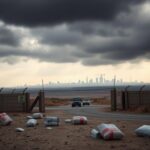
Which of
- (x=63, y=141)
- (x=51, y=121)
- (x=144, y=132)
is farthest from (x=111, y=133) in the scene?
(x=51, y=121)

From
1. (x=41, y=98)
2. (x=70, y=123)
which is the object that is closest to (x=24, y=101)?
(x=41, y=98)

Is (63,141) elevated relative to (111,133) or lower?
lower

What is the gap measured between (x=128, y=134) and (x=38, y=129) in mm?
5733

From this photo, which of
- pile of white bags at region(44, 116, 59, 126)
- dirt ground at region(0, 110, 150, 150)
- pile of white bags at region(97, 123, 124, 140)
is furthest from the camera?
pile of white bags at region(44, 116, 59, 126)

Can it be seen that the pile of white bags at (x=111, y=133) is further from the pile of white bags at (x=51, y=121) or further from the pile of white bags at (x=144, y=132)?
the pile of white bags at (x=51, y=121)

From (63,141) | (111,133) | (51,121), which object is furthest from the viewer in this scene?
(51,121)

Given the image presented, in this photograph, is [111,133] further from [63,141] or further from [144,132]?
[63,141]

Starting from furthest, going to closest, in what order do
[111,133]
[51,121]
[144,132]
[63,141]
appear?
[51,121]
[144,132]
[63,141]
[111,133]

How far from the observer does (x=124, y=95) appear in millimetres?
39844

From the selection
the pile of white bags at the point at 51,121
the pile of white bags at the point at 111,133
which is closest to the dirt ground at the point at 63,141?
the pile of white bags at the point at 111,133

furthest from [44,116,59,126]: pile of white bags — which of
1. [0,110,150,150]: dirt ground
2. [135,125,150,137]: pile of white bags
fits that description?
[135,125,150,137]: pile of white bags

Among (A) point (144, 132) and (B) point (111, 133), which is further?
(A) point (144, 132)

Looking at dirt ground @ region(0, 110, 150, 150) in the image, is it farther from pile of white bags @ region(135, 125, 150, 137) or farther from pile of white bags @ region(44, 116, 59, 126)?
pile of white bags @ region(44, 116, 59, 126)

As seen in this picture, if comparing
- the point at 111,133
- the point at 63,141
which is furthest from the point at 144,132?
the point at 63,141
